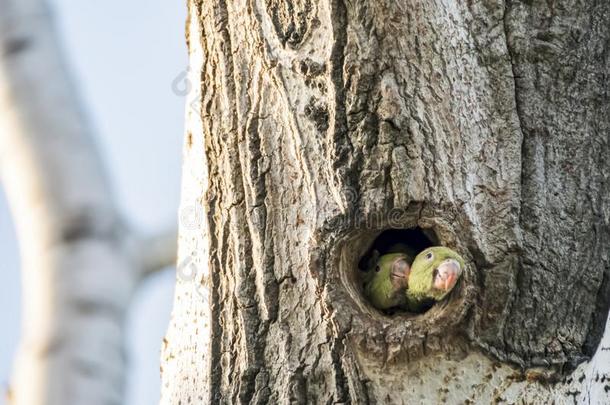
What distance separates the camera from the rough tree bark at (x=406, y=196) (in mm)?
2004

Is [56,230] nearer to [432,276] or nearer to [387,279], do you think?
[387,279]

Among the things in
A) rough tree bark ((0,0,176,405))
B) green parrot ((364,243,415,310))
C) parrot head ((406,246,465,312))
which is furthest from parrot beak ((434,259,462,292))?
rough tree bark ((0,0,176,405))

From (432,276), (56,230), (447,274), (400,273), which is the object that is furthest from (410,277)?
(56,230)

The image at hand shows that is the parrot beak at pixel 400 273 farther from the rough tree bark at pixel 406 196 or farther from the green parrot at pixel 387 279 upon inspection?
the rough tree bark at pixel 406 196

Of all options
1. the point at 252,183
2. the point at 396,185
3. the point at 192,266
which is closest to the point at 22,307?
the point at 192,266

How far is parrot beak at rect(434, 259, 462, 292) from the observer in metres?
1.99

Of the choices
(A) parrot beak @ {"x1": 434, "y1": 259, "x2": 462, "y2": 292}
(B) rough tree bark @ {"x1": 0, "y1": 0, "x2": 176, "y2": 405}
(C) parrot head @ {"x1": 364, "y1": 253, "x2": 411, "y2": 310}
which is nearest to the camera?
(A) parrot beak @ {"x1": 434, "y1": 259, "x2": 462, "y2": 292}

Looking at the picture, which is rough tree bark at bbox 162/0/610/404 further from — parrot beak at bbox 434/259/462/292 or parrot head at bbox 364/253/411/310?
parrot head at bbox 364/253/411/310

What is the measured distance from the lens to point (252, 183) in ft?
6.99

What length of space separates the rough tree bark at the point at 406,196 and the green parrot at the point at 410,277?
0.05m

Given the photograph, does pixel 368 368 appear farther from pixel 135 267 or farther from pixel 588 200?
pixel 135 267

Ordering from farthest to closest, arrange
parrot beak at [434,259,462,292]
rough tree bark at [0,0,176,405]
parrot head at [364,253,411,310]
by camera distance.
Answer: rough tree bark at [0,0,176,405] → parrot head at [364,253,411,310] → parrot beak at [434,259,462,292]

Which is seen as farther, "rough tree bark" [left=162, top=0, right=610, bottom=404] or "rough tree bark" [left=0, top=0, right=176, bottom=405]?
"rough tree bark" [left=0, top=0, right=176, bottom=405]

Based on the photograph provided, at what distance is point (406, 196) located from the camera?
6.55ft
